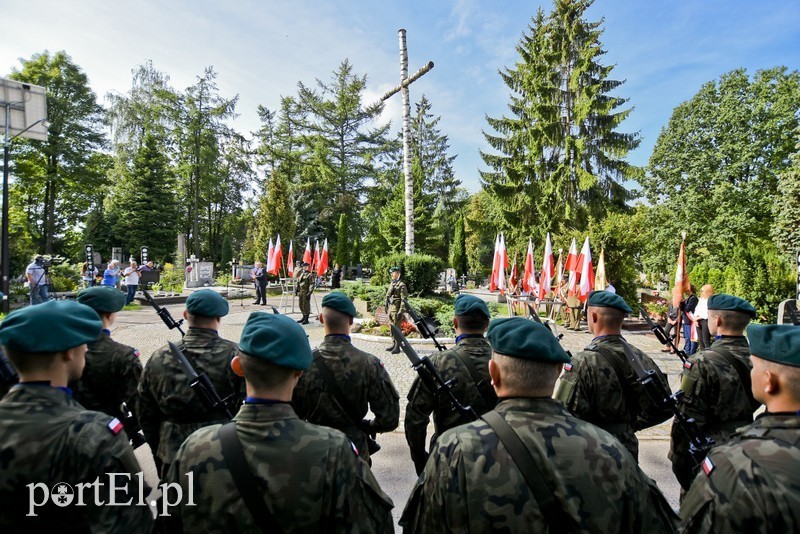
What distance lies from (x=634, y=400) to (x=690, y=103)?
106 ft

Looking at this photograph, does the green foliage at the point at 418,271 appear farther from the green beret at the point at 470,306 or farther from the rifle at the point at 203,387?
the rifle at the point at 203,387

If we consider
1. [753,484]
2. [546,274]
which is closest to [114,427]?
[753,484]

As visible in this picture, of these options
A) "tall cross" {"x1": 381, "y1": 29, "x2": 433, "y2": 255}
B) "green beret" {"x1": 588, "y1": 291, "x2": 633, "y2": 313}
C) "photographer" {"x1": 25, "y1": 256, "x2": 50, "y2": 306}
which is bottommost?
"photographer" {"x1": 25, "y1": 256, "x2": 50, "y2": 306}

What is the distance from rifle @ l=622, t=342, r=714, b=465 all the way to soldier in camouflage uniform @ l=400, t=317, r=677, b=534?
61.1 inches

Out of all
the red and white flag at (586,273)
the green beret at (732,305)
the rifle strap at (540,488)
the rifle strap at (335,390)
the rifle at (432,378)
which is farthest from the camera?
the red and white flag at (586,273)

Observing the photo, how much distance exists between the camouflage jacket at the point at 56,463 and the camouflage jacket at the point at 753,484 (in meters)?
2.19

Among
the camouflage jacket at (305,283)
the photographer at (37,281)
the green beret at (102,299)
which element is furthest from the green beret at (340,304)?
the photographer at (37,281)

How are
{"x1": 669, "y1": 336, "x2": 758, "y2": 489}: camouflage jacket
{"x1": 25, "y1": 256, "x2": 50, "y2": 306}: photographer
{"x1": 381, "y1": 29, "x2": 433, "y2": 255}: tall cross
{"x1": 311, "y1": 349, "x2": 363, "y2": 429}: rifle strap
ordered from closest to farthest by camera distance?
1. {"x1": 311, "y1": 349, "x2": 363, "y2": 429}: rifle strap
2. {"x1": 669, "y1": 336, "x2": 758, "y2": 489}: camouflage jacket
3. {"x1": 25, "y1": 256, "x2": 50, "y2": 306}: photographer
4. {"x1": 381, "y1": 29, "x2": 433, "y2": 255}: tall cross

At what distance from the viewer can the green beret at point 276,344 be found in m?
1.75

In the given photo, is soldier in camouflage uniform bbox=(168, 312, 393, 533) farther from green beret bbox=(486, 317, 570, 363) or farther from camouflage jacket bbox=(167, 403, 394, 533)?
green beret bbox=(486, 317, 570, 363)

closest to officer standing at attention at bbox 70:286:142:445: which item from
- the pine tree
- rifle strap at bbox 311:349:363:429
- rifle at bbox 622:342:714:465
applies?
rifle strap at bbox 311:349:363:429

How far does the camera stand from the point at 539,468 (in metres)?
1.57

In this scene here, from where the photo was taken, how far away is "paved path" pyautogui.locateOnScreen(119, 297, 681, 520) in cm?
454

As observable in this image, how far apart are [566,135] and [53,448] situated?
93.9 feet
